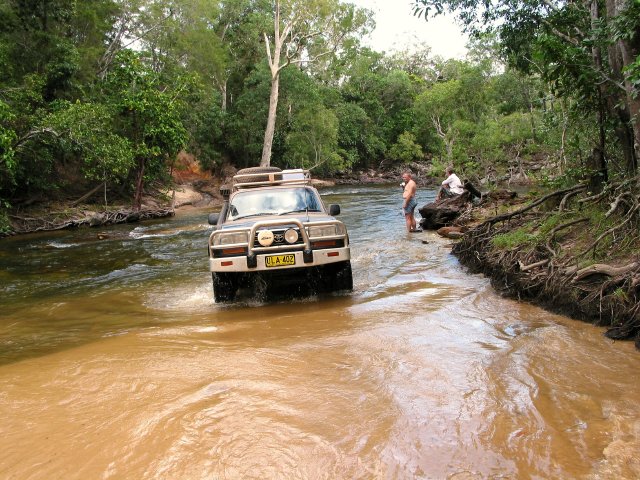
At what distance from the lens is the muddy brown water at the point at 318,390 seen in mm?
2691

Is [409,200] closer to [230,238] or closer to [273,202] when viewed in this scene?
[273,202]

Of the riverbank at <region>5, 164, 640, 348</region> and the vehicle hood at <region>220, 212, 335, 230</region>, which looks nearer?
the riverbank at <region>5, 164, 640, 348</region>

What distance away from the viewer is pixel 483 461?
8.65 feet

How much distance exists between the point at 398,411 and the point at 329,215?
429 centimetres

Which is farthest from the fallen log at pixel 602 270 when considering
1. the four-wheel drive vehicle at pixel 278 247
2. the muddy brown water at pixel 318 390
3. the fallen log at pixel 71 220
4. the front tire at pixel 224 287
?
the fallen log at pixel 71 220

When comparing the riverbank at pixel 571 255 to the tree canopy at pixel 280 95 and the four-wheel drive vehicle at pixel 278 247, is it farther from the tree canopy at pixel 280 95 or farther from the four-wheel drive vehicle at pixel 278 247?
the four-wheel drive vehicle at pixel 278 247

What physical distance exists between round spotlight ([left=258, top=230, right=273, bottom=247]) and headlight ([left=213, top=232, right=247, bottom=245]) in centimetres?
20

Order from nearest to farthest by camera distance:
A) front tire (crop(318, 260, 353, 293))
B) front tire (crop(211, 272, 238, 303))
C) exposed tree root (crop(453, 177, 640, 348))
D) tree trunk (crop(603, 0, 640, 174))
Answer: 1. exposed tree root (crop(453, 177, 640, 348))
2. tree trunk (crop(603, 0, 640, 174))
3. front tire (crop(211, 272, 238, 303))
4. front tire (crop(318, 260, 353, 293))

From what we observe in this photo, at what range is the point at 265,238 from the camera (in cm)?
607

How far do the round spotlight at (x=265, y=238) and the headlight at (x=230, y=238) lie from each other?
0.20 metres

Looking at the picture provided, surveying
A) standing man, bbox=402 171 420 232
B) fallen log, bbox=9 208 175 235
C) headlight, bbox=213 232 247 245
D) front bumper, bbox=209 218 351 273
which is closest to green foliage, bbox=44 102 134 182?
fallen log, bbox=9 208 175 235

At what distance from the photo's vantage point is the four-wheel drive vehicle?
605cm

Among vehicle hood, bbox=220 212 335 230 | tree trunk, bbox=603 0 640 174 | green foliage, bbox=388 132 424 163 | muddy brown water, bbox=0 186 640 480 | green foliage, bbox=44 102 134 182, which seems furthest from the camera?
green foliage, bbox=388 132 424 163

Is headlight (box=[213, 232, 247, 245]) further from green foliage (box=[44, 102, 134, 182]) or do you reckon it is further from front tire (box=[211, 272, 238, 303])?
green foliage (box=[44, 102, 134, 182])
